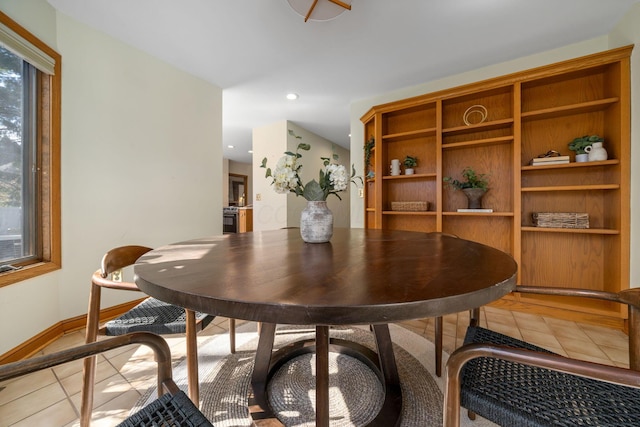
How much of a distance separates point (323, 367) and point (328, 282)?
0.84 feet

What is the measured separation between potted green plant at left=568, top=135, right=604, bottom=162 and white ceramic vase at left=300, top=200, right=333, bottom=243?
2362mm

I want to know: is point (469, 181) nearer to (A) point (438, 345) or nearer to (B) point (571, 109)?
(B) point (571, 109)

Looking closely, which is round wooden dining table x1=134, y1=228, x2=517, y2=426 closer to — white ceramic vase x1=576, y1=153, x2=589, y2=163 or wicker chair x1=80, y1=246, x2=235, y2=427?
wicker chair x1=80, y1=246, x2=235, y2=427

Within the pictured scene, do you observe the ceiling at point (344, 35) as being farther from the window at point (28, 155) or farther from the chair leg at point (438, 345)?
the chair leg at point (438, 345)

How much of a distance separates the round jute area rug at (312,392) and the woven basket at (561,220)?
1.78 m

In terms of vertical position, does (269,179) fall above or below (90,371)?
above

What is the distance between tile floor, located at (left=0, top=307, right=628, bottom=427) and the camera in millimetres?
1166

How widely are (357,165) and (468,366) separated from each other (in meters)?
3.00

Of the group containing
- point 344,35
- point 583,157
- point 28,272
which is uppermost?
point 344,35

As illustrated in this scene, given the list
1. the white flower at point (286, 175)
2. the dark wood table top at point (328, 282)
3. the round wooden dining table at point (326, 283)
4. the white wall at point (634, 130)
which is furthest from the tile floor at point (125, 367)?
the white flower at point (286, 175)

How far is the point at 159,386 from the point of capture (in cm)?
64

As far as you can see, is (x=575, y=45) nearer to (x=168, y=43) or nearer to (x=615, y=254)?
(x=615, y=254)

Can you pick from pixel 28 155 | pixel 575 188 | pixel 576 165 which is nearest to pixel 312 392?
pixel 28 155

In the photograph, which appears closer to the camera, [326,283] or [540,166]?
[326,283]
